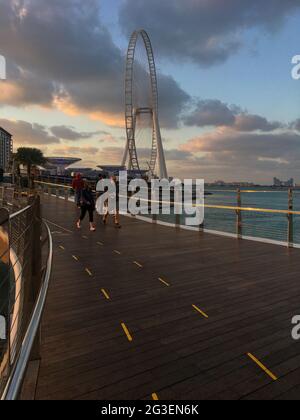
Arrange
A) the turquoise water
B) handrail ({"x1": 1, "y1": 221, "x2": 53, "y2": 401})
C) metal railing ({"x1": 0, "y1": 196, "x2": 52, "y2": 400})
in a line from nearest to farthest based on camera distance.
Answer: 1. handrail ({"x1": 1, "y1": 221, "x2": 53, "y2": 401})
2. metal railing ({"x1": 0, "y1": 196, "x2": 52, "y2": 400})
3. the turquoise water

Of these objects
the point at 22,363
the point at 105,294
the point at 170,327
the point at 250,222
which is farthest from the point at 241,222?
the point at 250,222

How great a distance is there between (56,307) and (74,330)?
672 millimetres

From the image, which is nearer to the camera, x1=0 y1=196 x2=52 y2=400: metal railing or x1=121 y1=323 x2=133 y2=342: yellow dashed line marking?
x1=0 y1=196 x2=52 y2=400: metal railing

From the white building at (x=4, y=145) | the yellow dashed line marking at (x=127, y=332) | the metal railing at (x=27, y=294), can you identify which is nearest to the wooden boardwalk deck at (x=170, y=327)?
the yellow dashed line marking at (x=127, y=332)

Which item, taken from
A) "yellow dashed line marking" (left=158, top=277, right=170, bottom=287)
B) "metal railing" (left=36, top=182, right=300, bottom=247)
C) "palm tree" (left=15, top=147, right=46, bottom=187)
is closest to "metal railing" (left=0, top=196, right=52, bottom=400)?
"yellow dashed line marking" (left=158, top=277, right=170, bottom=287)

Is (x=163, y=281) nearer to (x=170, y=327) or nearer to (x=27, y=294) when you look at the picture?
(x=170, y=327)

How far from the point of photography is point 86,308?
3600 mm

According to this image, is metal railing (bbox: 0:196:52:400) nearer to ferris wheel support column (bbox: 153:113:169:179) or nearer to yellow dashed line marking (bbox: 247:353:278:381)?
yellow dashed line marking (bbox: 247:353:278:381)

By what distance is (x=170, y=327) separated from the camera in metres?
3.10

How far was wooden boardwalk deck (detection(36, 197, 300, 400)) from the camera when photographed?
2.21 m

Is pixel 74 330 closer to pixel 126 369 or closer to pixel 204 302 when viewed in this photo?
pixel 126 369

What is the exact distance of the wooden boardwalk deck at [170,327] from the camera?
2.21 metres

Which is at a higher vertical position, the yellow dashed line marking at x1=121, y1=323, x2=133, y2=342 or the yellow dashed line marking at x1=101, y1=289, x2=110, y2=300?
the yellow dashed line marking at x1=101, y1=289, x2=110, y2=300
